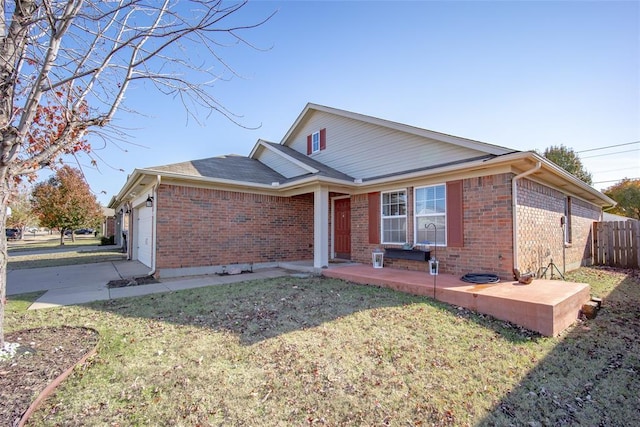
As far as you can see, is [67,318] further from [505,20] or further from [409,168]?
[505,20]

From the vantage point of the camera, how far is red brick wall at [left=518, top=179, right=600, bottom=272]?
709 cm

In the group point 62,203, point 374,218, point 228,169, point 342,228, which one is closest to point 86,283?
point 228,169

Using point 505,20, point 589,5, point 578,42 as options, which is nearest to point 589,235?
point 578,42

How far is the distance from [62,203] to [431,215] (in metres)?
27.0

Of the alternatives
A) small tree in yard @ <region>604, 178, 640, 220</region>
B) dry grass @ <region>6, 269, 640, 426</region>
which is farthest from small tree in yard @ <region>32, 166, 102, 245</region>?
small tree in yard @ <region>604, 178, 640, 220</region>

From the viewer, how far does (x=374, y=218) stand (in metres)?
9.65

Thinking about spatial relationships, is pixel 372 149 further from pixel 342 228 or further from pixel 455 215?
pixel 455 215

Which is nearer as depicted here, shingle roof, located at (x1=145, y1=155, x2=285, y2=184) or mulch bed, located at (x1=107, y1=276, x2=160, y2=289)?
mulch bed, located at (x1=107, y1=276, x2=160, y2=289)

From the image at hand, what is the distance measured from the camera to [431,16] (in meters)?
6.86

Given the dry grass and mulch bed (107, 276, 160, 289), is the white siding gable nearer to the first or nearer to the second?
the dry grass

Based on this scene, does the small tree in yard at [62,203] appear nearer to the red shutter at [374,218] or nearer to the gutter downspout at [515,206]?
the red shutter at [374,218]

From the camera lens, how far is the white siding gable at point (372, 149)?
26.8 feet

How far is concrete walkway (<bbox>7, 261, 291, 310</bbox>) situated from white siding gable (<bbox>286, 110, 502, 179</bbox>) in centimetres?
449

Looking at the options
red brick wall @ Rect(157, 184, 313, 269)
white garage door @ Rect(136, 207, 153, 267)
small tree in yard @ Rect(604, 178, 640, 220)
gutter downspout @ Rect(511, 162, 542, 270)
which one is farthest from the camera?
small tree in yard @ Rect(604, 178, 640, 220)
